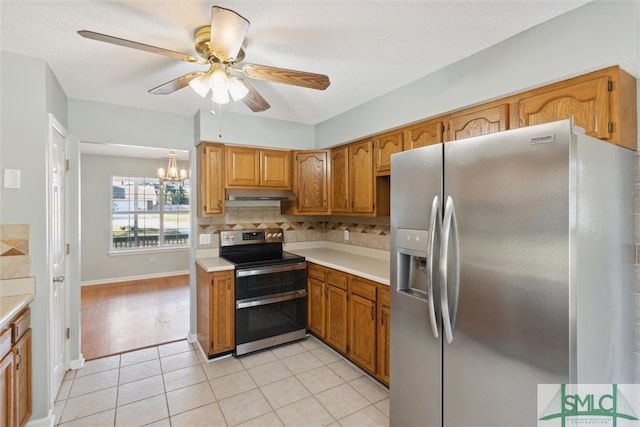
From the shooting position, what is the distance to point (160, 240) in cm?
644

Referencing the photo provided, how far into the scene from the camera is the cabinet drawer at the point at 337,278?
278 cm

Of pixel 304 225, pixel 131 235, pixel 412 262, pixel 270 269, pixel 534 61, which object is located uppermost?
pixel 534 61

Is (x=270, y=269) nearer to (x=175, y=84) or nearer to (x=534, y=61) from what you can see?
(x=175, y=84)

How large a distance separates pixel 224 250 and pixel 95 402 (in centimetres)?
165

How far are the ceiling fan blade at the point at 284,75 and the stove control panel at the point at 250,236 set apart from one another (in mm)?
2074

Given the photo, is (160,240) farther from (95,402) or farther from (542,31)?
(542,31)

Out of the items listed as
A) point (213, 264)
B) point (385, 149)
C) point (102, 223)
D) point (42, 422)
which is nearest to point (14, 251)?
point (42, 422)

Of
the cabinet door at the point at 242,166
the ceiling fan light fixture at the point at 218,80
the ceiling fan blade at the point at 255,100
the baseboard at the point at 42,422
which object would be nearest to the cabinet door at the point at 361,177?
the cabinet door at the point at 242,166

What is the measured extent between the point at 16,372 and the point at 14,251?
0.76 meters

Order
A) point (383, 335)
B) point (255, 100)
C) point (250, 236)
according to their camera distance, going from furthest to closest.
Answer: point (250, 236), point (383, 335), point (255, 100)

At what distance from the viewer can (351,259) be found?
3186 mm

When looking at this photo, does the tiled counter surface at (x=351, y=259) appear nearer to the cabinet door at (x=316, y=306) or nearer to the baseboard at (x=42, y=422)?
the cabinet door at (x=316, y=306)

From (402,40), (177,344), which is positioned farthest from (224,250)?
(402,40)

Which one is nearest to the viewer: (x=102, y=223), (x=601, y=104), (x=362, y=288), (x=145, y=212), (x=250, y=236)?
(x=601, y=104)
